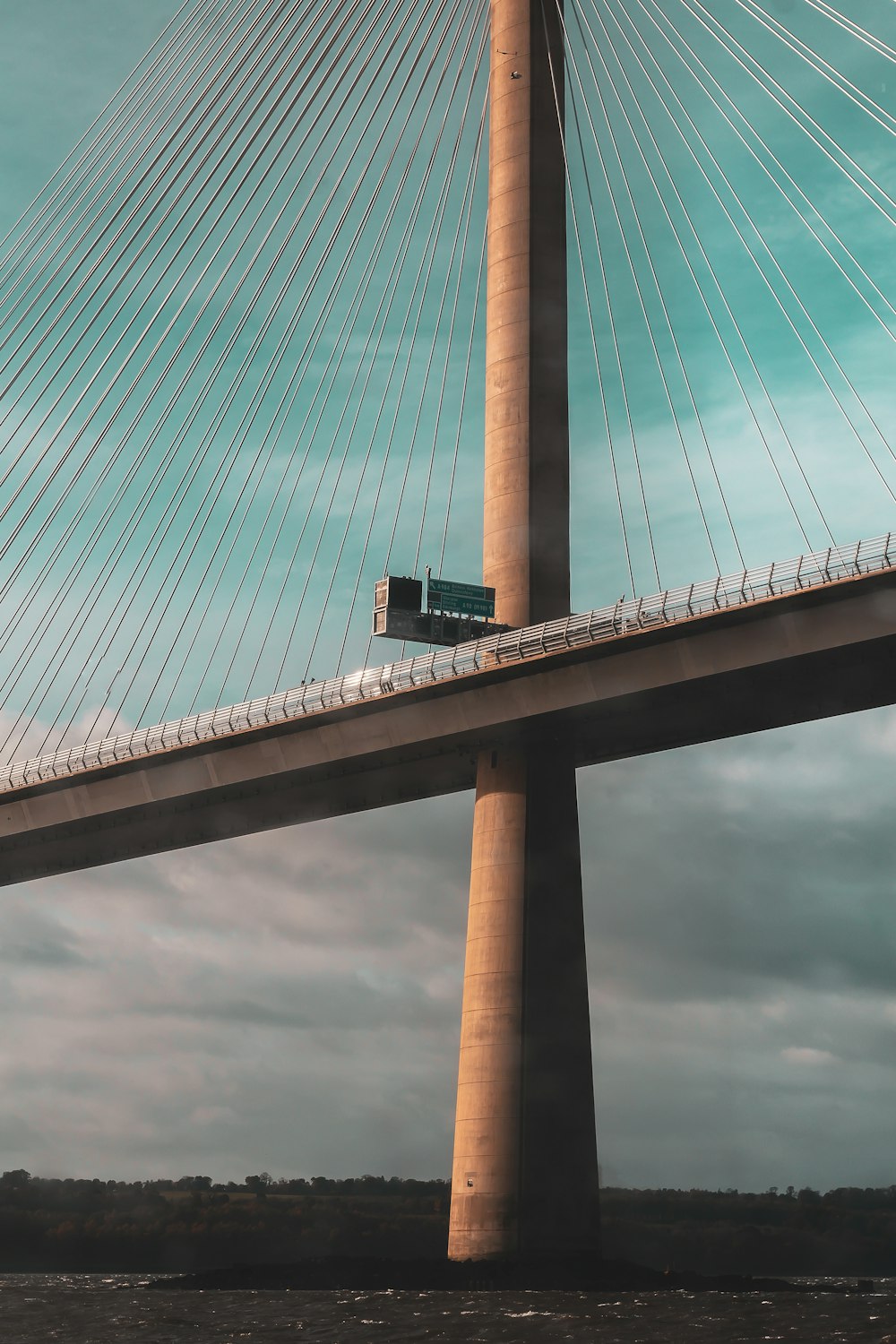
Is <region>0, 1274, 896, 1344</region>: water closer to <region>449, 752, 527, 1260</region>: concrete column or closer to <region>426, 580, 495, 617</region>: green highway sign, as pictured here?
<region>449, 752, 527, 1260</region>: concrete column

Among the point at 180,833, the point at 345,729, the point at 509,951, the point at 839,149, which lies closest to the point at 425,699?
the point at 345,729

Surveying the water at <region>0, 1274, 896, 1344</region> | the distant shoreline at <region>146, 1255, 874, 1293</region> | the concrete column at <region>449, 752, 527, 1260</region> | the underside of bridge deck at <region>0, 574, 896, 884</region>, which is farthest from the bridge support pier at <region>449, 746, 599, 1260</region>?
the water at <region>0, 1274, 896, 1344</region>

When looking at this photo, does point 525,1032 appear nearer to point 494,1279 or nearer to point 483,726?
point 494,1279

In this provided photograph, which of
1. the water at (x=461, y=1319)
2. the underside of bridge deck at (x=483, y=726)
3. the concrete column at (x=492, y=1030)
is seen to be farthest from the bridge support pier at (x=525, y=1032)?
the water at (x=461, y=1319)

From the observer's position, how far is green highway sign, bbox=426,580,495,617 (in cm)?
4697

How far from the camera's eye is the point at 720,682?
1559 inches

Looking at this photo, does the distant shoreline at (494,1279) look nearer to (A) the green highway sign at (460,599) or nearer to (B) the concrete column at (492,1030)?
(B) the concrete column at (492,1030)

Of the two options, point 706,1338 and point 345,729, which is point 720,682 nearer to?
point 345,729

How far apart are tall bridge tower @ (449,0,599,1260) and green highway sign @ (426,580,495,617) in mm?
485

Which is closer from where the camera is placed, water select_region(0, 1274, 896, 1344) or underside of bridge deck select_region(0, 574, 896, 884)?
water select_region(0, 1274, 896, 1344)

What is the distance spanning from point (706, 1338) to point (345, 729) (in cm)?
2365

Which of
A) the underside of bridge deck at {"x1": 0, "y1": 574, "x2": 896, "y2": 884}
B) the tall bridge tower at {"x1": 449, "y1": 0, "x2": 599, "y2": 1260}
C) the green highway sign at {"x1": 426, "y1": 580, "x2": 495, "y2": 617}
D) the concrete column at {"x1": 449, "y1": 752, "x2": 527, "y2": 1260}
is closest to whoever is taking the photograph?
the underside of bridge deck at {"x1": 0, "y1": 574, "x2": 896, "y2": 884}

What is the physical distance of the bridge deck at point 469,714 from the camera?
38.1 meters

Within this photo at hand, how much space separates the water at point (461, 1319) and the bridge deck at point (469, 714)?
15.1 meters
